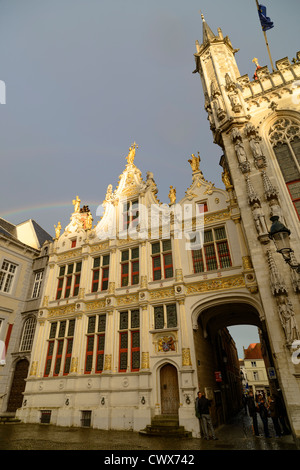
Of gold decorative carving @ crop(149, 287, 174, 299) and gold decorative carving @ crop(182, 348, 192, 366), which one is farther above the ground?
gold decorative carving @ crop(149, 287, 174, 299)

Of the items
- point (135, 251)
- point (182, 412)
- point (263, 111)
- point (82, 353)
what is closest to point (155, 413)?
point (182, 412)

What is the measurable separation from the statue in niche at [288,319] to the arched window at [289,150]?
17.9 feet

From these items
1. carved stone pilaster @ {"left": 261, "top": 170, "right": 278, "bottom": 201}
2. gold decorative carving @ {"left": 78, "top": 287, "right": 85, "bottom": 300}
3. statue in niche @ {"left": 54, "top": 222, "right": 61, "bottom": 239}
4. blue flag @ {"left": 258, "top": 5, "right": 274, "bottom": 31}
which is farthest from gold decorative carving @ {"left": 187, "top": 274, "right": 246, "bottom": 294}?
blue flag @ {"left": 258, "top": 5, "right": 274, "bottom": 31}

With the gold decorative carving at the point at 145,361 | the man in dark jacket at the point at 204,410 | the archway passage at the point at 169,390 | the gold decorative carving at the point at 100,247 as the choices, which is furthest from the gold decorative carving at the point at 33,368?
the man in dark jacket at the point at 204,410

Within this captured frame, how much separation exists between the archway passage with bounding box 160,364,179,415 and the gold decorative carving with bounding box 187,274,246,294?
4615 mm

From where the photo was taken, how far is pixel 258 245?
1412cm

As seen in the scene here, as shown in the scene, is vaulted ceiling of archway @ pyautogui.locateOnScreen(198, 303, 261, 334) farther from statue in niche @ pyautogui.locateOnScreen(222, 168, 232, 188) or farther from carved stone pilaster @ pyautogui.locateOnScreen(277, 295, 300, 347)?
statue in niche @ pyautogui.locateOnScreen(222, 168, 232, 188)

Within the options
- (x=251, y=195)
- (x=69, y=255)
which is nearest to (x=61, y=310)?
(x=69, y=255)

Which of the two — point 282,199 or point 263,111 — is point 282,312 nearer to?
point 282,199

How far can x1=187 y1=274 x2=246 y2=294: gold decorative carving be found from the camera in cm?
1495

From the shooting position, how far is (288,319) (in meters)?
11.7

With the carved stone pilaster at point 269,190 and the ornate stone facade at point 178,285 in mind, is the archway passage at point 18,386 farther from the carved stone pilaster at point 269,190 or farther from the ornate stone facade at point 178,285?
the carved stone pilaster at point 269,190

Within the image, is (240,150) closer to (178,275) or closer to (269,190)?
(269,190)

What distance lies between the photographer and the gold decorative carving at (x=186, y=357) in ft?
46.7
